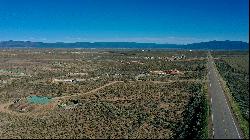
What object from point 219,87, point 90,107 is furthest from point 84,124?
point 219,87

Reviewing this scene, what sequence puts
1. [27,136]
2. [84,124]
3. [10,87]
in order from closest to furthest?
[27,136], [84,124], [10,87]

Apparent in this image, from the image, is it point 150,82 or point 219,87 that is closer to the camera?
point 219,87

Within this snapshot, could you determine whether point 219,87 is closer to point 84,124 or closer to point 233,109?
point 233,109

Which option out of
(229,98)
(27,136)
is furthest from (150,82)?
(27,136)

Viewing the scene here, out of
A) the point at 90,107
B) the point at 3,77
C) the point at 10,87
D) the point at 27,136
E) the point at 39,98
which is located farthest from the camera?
the point at 3,77

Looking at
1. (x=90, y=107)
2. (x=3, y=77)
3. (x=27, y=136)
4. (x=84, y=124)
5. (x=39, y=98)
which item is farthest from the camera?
(x=3, y=77)

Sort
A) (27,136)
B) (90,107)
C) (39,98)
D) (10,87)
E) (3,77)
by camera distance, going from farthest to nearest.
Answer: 1. (3,77)
2. (10,87)
3. (39,98)
4. (90,107)
5. (27,136)

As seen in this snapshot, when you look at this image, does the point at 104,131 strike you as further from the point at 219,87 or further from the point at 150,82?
the point at 150,82

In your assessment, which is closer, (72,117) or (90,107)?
(72,117)
